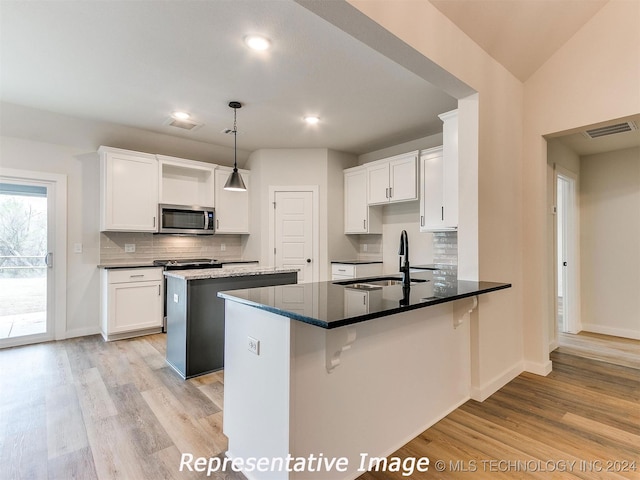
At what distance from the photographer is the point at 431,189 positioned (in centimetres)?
408

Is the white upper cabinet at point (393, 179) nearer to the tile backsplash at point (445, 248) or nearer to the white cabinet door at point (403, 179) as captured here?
the white cabinet door at point (403, 179)

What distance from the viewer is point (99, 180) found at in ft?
14.4

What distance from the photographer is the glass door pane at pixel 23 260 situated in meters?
3.82

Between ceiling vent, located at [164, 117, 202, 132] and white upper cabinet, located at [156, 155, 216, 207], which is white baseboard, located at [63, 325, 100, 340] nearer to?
white upper cabinet, located at [156, 155, 216, 207]

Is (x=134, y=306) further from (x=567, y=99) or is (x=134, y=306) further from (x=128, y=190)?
(x=567, y=99)

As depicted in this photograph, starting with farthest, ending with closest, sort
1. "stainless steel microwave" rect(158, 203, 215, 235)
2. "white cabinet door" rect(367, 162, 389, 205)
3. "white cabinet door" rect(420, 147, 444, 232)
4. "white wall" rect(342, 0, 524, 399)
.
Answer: "white cabinet door" rect(367, 162, 389, 205) → "stainless steel microwave" rect(158, 203, 215, 235) → "white cabinet door" rect(420, 147, 444, 232) → "white wall" rect(342, 0, 524, 399)

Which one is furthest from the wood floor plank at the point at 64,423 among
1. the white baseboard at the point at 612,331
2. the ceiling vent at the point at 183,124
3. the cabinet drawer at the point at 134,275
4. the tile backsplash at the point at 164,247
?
the white baseboard at the point at 612,331

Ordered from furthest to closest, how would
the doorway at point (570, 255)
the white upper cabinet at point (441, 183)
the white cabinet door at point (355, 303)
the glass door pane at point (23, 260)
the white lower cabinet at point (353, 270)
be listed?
the white lower cabinet at point (353, 270)
the doorway at point (570, 255)
the glass door pane at point (23, 260)
the white upper cabinet at point (441, 183)
the white cabinet door at point (355, 303)

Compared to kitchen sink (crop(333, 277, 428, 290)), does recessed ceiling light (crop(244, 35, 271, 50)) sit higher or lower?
higher

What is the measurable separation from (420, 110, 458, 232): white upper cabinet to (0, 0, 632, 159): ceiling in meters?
0.40

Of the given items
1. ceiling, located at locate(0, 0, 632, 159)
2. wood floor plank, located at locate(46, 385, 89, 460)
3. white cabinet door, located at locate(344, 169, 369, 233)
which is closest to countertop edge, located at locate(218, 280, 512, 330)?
wood floor plank, located at locate(46, 385, 89, 460)

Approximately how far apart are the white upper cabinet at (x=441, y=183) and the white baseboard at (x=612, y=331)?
2495 millimetres

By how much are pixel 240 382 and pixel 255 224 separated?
3.76m

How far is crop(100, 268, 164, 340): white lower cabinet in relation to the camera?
13.1 ft
